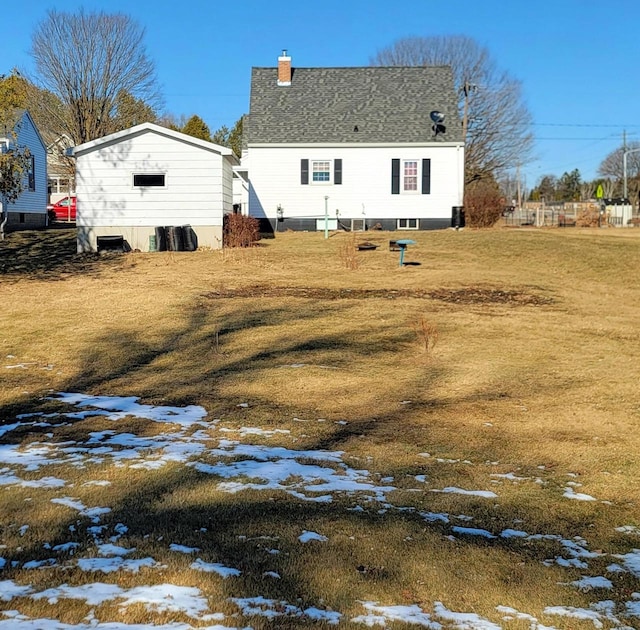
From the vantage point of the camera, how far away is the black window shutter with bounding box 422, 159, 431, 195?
2798 cm

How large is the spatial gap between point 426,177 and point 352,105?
4.50 m

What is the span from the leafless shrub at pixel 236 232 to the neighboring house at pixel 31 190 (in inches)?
443

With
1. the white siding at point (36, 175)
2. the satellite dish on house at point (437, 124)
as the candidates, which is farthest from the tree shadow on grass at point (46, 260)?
the satellite dish on house at point (437, 124)

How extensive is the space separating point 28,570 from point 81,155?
1861 cm

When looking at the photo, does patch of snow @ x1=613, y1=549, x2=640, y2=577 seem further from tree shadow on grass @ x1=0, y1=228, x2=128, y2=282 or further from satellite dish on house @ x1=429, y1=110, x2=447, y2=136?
satellite dish on house @ x1=429, y1=110, x2=447, y2=136

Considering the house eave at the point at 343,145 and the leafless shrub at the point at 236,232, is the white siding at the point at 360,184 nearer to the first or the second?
the house eave at the point at 343,145

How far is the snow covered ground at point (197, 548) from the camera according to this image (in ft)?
10.2

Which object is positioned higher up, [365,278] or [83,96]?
[83,96]

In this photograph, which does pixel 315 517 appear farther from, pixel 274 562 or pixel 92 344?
pixel 92 344

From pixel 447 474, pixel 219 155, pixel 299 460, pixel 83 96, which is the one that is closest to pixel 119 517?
pixel 299 460

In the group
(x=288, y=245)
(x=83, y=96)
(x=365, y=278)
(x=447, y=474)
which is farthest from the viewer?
(x=83, y=96)

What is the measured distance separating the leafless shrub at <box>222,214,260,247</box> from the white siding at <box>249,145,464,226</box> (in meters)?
6.66

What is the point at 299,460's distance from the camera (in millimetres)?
5359

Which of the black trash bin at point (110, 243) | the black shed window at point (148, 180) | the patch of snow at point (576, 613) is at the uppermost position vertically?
the black shed window at point (148, 180)
